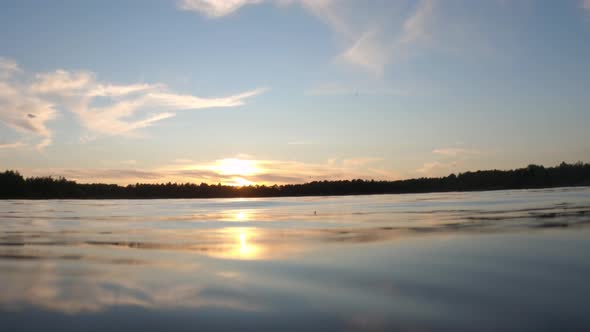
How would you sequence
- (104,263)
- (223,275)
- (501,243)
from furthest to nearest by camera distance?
1. (501,243)
2. (104,263)
3. (223,275)

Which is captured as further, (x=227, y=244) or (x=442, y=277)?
(x=227, y=244)

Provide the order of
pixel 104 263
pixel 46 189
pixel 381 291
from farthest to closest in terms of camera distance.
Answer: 1. pixel 46 189
2. pixel 104 263
3. pixel 381 291

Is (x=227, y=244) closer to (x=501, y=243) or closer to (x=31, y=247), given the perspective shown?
(x=31, y=247)

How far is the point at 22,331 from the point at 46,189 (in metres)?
128

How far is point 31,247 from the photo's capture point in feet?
45.2

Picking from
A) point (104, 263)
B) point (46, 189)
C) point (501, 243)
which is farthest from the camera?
point (46, 189)

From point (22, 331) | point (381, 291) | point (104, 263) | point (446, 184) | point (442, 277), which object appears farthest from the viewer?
point (446, 184)

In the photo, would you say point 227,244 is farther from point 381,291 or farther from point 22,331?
point 22,331

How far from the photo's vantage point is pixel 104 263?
10.7 meters

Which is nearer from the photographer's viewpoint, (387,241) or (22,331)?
(22,331)

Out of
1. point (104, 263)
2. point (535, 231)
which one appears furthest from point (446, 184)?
point (104, 263)

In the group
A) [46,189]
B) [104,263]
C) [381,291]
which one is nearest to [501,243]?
[381,291]

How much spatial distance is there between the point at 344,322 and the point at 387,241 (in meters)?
8.23

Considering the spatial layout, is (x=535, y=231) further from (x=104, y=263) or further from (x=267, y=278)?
(x=104, y=263)
